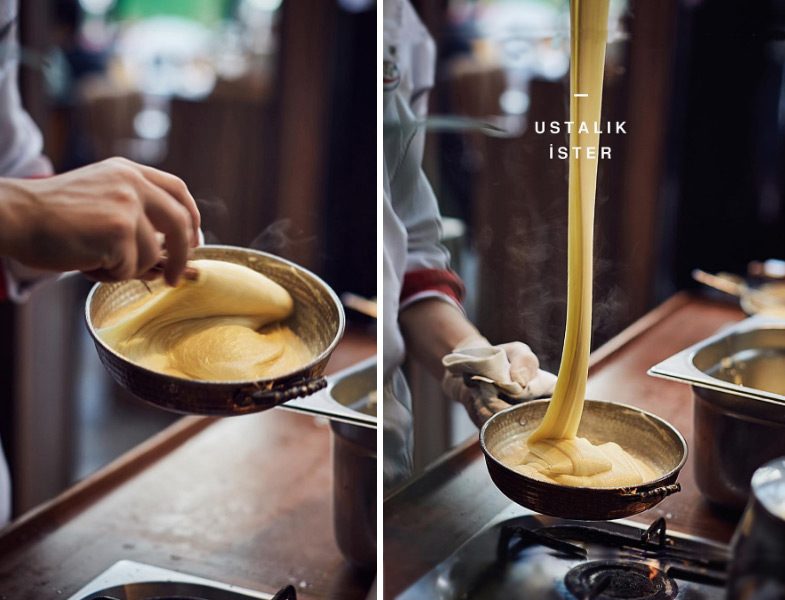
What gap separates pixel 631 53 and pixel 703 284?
1.02 feet

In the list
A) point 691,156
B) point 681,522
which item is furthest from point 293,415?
point 691,156

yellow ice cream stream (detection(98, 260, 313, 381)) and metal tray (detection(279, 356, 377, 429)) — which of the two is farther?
metal tray (detection(279, 356, 377, 429))

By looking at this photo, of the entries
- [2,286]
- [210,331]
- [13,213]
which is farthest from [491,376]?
[2,286]

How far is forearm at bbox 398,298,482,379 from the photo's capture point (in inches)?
51.8

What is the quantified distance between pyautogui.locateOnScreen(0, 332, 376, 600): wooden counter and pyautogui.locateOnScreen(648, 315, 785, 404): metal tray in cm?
44

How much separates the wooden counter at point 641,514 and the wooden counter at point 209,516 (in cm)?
12

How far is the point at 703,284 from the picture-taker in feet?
4.00

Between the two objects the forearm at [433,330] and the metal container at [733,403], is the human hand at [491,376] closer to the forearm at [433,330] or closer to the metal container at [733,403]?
the forearm at [433,330]

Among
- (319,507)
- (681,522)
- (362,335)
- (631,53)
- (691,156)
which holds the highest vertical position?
(631,53)

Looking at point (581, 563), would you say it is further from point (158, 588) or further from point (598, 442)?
point (158, 588)

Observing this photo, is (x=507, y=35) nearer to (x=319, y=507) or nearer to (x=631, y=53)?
(x=631, y=53)

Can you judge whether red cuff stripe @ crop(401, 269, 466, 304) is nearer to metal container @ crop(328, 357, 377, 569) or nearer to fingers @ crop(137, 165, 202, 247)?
metal container @ crop(328, 357, 377, 569)

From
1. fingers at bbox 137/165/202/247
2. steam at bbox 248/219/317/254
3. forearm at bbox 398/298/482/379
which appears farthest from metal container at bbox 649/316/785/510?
fingers at bbox 137/165/202/247

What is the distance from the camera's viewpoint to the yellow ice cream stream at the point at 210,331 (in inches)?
45.5
